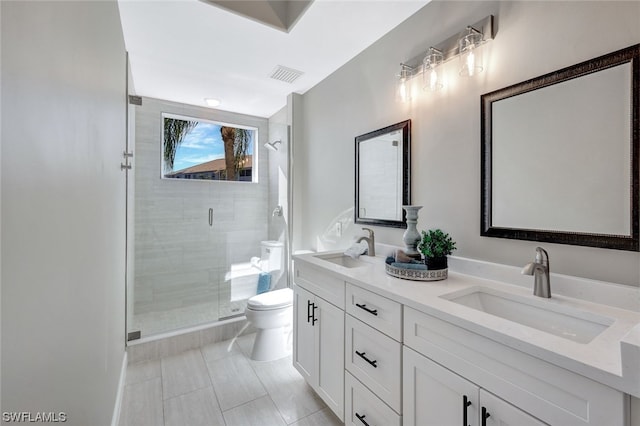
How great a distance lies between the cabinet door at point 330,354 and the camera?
4.91 feet

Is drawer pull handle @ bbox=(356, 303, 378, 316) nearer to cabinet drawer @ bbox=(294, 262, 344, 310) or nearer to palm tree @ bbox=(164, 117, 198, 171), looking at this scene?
cabinet drawer @ bbox=(294, 262, 344, 310)

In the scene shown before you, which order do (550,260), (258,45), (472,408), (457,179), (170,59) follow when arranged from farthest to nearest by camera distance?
(170,59)
(258,45)
(457,179)
(550,260)
(472,408)

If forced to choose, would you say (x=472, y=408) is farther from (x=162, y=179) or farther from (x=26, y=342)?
(x=162, y=179)

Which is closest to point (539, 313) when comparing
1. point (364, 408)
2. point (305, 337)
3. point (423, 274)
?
point (423, 274)

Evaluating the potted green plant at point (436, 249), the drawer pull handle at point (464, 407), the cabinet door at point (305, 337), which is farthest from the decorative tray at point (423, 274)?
the cabinet door at point (305, 337)

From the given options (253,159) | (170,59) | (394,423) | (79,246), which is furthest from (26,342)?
(253,159)

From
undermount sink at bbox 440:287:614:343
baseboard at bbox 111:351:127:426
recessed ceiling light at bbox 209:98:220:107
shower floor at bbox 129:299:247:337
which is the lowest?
baseboard at bbox 111:351:127:426

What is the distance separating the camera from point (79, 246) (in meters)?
0.94

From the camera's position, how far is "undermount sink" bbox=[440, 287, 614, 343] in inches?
36.7

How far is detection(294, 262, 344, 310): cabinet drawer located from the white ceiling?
1.59 metres

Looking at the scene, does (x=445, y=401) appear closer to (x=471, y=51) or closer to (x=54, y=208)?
(x=54, y=208)

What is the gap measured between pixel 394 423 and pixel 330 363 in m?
0.48

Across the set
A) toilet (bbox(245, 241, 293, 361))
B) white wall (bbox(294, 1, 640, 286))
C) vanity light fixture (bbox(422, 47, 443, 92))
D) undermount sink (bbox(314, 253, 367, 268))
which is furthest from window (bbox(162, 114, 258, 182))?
vanity light fixture (bbox(422, 47, 443, 92))

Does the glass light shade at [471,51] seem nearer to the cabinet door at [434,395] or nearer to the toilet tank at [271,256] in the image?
the cabinet door at [434,395]
